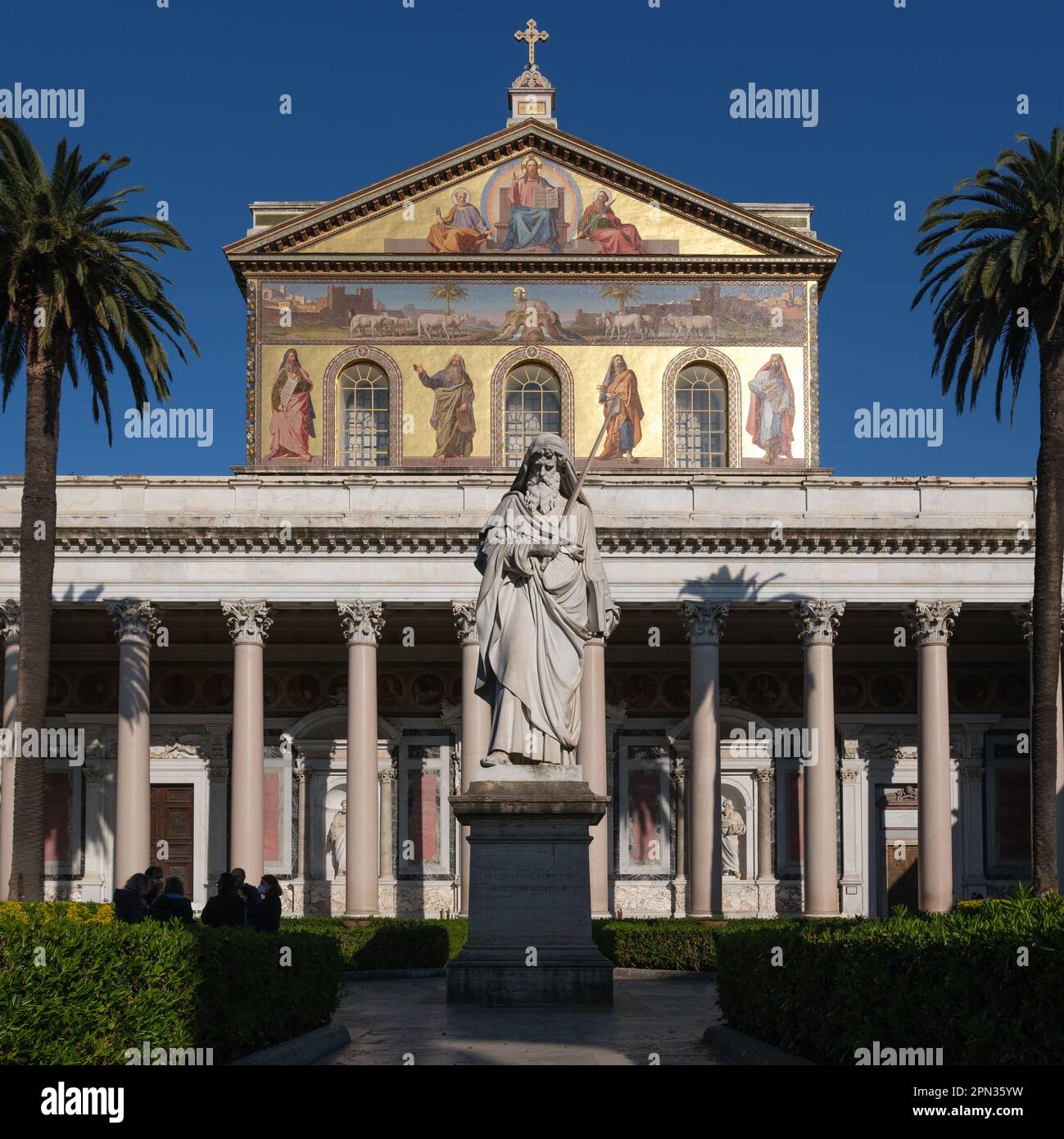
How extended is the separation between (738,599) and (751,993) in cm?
2908

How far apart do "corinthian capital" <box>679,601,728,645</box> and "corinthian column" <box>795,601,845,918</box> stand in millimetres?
2013

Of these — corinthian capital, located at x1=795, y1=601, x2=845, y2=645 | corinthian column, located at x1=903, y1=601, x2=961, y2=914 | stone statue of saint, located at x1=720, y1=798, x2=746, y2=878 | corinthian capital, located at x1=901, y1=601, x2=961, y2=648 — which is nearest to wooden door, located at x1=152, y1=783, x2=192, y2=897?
stone statue of saint, located at x1=720, y1=798, x2=746, y2=878

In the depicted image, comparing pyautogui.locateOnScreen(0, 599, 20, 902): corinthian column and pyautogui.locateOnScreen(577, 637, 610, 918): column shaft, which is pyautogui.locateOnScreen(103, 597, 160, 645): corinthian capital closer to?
pyautogui.locateOnScreen(0, 599, 20, 902): corinthian column

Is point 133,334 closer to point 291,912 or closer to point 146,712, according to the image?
point 146,712

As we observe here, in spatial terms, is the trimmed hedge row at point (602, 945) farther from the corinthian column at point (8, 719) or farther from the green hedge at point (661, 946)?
the corinthian column at point (8, 719)

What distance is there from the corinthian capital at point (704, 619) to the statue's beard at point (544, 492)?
2590cm

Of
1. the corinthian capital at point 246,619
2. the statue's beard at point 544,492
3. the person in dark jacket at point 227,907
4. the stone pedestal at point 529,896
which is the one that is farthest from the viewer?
the corinthian capital at point 246,619

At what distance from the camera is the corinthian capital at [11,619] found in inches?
1634

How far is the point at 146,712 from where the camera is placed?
4219 cm

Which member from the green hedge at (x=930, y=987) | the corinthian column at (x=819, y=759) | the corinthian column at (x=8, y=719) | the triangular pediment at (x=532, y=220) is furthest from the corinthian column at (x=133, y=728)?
the green hedge at (x=930, y=987)

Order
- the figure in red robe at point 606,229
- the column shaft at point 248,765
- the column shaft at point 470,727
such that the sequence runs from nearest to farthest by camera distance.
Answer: the column shaft at point 470,727
the column shaft at point 248,765
the figure in red robe at point 606,229

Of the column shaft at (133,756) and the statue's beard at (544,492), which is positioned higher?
the statue's beard at (544,492)

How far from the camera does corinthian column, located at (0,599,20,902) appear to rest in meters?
40.6

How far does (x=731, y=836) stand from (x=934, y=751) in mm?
9210
